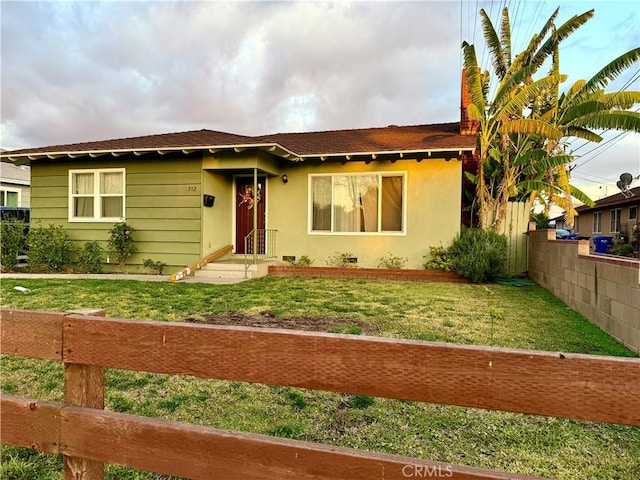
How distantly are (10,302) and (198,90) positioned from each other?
13.8 metres

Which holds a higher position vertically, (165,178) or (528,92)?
(528,92)

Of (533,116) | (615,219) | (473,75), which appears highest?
(473,75)

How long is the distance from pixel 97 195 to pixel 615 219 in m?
26.5

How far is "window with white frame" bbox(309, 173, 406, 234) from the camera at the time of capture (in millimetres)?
10570

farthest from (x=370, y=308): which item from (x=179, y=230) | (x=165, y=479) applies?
(x=179, y=230)

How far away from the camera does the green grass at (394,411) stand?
2178 mm

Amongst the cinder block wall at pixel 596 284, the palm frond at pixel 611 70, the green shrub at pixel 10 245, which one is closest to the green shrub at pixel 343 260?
the cinder block wall at pixel 596 284

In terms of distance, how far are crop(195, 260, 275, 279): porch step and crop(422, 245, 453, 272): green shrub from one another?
4.35 m

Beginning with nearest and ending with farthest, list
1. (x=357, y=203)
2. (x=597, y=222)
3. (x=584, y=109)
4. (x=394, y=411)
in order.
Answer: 1. (x=394, y=411)
2. (x=584, y=109)
3. (x=357, y=203)
4. (x=597, y=222)

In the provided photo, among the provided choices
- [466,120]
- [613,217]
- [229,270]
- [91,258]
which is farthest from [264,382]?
[613,217]

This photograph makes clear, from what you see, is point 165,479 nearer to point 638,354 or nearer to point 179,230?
point 638,354

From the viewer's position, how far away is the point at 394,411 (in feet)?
9.04

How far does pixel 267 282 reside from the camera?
8.84 meters

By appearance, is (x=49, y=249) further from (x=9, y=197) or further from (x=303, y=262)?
(x=9, y=197)
